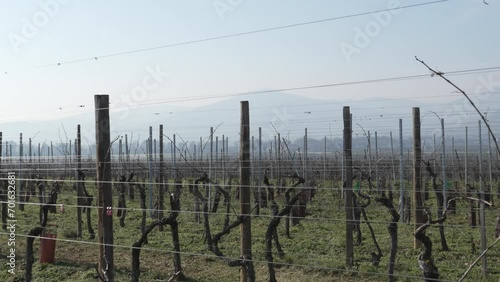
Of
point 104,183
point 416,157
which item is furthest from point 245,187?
point 416,157

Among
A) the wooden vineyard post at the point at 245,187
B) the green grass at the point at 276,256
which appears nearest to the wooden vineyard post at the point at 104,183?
the green grass at the point at 276,256

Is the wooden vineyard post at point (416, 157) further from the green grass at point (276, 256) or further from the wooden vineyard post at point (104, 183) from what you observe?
the wooden vineyard post at point (104, 183)

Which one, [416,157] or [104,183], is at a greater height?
[416,157]

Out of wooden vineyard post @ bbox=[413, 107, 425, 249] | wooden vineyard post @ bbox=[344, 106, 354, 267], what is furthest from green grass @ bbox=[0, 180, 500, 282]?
wooden vineyard post @ bbox=[413, 107, 425, 249]

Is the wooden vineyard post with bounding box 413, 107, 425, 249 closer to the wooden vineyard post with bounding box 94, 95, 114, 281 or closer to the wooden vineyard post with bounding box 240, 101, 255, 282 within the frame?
the wooden vineyard post with bounding box 240, 101, 255, 282

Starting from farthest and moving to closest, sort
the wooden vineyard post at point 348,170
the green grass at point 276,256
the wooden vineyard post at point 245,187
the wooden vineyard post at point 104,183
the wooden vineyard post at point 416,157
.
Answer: the wooden vineyard post at point 416,157 < the wooden vineyard post at point 348,170 < the green grass at point 276,256 < the wooden vineyard post at point 245,187 < the wooden vineyard post at point 104,183

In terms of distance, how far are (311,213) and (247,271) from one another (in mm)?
7966

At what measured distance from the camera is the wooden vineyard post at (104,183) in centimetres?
474

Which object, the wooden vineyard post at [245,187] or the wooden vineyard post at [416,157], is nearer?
the wooden vineyard post at [245,187]

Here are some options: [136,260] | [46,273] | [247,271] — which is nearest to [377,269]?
[247,271]

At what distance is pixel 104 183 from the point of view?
187 inches

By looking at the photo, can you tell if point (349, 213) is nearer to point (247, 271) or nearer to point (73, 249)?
point (247, 271)

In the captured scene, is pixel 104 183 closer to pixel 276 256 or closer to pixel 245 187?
pixel 245 187

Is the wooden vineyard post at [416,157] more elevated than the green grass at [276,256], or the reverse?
the wooden vineyard post at [416,157]
